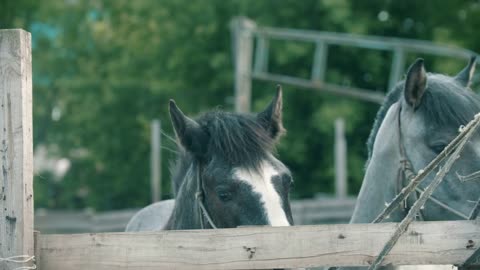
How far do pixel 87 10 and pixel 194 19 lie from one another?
637cm

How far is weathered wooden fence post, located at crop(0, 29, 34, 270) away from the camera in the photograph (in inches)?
132

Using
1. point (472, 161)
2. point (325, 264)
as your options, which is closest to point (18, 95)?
point (325, 264)

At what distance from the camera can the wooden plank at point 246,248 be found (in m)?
3.39

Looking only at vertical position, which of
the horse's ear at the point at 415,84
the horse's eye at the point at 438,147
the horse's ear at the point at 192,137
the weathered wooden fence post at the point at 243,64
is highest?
the weathered wooden fence post at the point at 243,64

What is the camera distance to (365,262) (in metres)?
3.45

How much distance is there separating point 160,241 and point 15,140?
2.22 feet

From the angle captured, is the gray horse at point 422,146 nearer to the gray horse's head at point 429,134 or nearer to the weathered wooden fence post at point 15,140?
the gray horse's head at point 429,134

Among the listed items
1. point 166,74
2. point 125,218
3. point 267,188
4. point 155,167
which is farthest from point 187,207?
point 166,74

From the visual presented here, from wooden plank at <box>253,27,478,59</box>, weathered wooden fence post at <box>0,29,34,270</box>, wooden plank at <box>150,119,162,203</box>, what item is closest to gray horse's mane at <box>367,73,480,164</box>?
weathered wooden fence post at <box>0,29,34,270</box>

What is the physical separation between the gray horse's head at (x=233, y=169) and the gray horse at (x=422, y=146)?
0.61 metres

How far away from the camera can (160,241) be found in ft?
11.1

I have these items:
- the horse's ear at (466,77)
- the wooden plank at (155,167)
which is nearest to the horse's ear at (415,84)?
the horse's ear at (466,77)

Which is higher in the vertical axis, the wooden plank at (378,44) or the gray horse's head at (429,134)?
the wooden plank at (378,44)

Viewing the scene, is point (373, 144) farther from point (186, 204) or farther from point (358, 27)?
point (358, 27)
